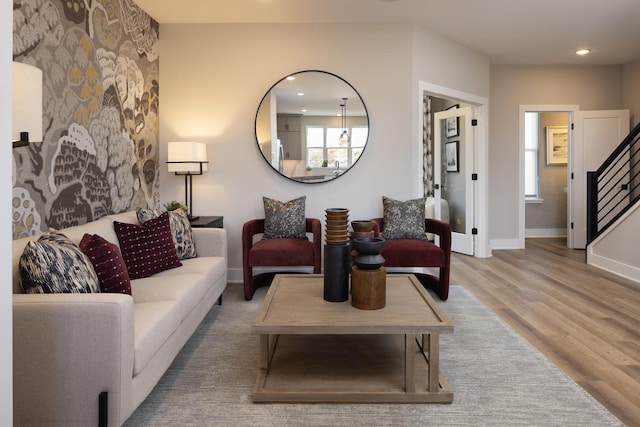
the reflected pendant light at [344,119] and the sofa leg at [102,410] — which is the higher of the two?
the reflected pendant light at [344,119]

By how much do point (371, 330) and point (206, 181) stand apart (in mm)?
3034

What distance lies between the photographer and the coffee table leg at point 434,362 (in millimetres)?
1969

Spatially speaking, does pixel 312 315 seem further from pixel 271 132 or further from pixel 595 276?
pixel 595 276

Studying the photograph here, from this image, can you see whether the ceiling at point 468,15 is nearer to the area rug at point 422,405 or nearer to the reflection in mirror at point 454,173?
the reflection in mirror at point 454,173

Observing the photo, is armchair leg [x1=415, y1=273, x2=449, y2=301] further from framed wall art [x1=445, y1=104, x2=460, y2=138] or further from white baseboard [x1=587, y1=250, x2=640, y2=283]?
framed wall art [x1=445, y1=104, x2=460, y2=138]

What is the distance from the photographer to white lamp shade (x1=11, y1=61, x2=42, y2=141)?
1551mm

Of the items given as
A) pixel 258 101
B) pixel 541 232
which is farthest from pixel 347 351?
pixel 541 232

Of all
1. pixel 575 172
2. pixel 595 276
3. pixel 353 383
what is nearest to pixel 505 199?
pixel 575 172

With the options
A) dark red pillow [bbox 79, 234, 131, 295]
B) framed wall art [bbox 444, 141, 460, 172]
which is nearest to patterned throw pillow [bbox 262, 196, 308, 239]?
dark red pillow [bbox 79, 234, 131, 295]

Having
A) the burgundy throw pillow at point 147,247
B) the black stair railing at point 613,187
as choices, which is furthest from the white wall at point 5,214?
the black stair railing at point 613,187

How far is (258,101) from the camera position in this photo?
4387mm

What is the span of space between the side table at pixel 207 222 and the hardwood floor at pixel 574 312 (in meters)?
2.44

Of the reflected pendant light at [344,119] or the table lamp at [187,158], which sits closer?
the table lamp at [187,158]

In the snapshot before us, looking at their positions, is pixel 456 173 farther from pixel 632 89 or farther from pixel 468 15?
pixel 632 89
